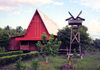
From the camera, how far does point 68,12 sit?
947 inches

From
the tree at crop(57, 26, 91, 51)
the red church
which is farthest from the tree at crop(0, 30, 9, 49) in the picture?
the tree at crop(57, 26, 91, 51)

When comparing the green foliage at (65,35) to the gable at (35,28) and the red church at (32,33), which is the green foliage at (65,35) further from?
the gable at (35,28)

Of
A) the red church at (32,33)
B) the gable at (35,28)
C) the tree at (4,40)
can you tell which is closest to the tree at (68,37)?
the red church at (32,33)

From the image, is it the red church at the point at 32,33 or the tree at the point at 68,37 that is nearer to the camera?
the tree at the point at 68,37

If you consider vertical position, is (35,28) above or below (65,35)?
above

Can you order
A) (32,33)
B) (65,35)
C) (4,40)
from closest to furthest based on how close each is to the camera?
(65,35)
(4,40)
(32,33)

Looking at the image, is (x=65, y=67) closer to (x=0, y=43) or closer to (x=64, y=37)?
(x=64, y=37)

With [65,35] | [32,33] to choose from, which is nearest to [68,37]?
[65,35]

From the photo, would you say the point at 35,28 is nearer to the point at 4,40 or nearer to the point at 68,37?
the point at 4,40

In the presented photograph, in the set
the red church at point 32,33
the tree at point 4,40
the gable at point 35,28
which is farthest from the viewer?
the gable at point 35,28

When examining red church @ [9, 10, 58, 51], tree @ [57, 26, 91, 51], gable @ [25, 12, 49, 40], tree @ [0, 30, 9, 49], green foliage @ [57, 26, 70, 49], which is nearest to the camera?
tree @ [57, 26, 91, 51]

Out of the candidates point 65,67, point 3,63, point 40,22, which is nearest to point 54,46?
point 65,67

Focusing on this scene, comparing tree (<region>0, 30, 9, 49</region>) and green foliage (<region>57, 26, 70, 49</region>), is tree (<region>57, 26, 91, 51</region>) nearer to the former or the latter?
green foliage (<region>57, 26, 70, 49</region>)

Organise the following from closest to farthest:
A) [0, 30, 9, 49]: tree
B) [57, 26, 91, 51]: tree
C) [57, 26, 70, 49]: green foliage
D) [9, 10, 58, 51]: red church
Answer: [57, 26, 91, 51]: tree
[57, 26, 70, 49]: green foliage
[0, 30, 9, 49]: tree
[9, 10, 58, 51]: red church
